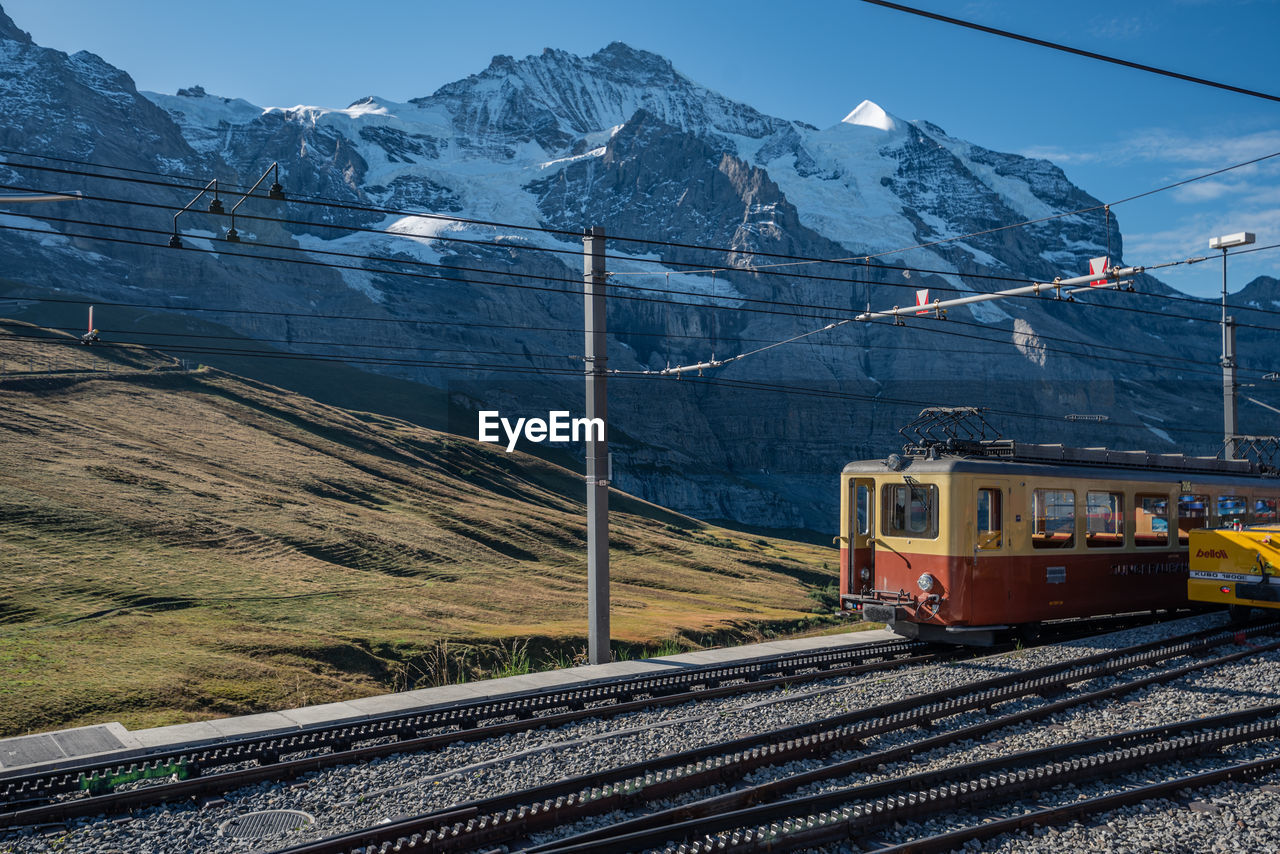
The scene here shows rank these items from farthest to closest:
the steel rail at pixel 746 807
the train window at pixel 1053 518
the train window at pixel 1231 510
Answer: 1. the train window at pixel 1231 510
2. the train window at pixel 1053 518
3. the steel rail at pixel 746 807

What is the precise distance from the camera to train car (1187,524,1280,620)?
56.3 ft

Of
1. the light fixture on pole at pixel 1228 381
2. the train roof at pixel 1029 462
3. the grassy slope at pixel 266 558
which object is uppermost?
the light fixture on pole at pixel 1228 381

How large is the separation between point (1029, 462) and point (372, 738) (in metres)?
12.7

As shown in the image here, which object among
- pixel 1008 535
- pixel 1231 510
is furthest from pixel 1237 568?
pixel 1008 535

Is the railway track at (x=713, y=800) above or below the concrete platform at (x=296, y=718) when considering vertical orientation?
above

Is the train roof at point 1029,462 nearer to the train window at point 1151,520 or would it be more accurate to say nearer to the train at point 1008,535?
the train at point 1008,535

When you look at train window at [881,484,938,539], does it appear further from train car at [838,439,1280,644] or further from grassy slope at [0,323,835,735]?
grassy slope at [0,323,835,735]

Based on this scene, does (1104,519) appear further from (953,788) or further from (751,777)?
(751,777)

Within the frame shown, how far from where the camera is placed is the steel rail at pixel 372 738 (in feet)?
29.0

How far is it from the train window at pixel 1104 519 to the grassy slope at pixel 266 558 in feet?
45.1

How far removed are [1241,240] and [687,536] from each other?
53782mm

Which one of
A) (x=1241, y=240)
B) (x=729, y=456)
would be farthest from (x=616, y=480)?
(x=1241, y=240)

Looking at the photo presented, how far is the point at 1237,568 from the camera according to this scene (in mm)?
17688

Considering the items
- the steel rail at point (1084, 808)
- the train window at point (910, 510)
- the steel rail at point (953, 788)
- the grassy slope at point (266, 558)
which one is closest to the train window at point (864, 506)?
the train window at point (910, 510)
